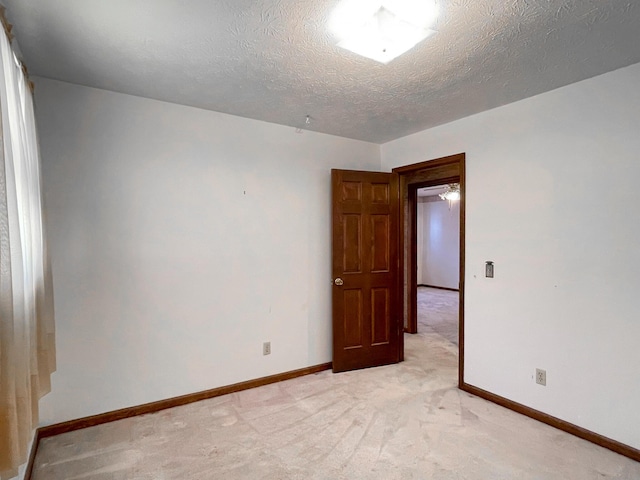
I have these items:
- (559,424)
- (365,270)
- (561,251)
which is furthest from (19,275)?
(559,424)

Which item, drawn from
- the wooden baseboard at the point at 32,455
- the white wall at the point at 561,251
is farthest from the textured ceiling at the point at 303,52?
the wooden baseboard at the point at 32,455

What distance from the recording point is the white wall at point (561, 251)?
2.28 m

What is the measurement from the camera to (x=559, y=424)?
2.55 metres

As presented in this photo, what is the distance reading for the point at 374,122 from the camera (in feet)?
11.0

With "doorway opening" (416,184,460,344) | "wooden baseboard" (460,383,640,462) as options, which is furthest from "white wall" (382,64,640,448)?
"doorway opening" (416,184,460,344)

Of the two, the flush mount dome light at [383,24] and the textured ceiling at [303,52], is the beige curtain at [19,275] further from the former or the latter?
the flush mount dome light at [383,24]

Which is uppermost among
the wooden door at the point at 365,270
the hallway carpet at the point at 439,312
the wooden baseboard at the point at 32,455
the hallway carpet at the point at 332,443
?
the wooden door at the point at 365,270

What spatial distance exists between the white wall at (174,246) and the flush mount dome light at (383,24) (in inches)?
66.0

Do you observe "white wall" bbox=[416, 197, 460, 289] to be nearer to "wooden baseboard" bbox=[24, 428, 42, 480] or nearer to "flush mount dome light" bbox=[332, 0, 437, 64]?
"flush mount dome light" bbox=[332, 0, 437, 64]

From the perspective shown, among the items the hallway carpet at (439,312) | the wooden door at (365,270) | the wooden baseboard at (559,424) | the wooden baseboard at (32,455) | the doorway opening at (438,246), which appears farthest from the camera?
the doorway opening at (438,246)

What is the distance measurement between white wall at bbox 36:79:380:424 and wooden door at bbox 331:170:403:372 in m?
0.22

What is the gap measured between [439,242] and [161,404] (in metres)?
8.17

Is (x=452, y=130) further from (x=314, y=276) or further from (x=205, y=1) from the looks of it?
(x=205, y=1)

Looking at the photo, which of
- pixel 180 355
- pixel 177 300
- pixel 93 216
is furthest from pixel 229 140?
pixel 180 355
